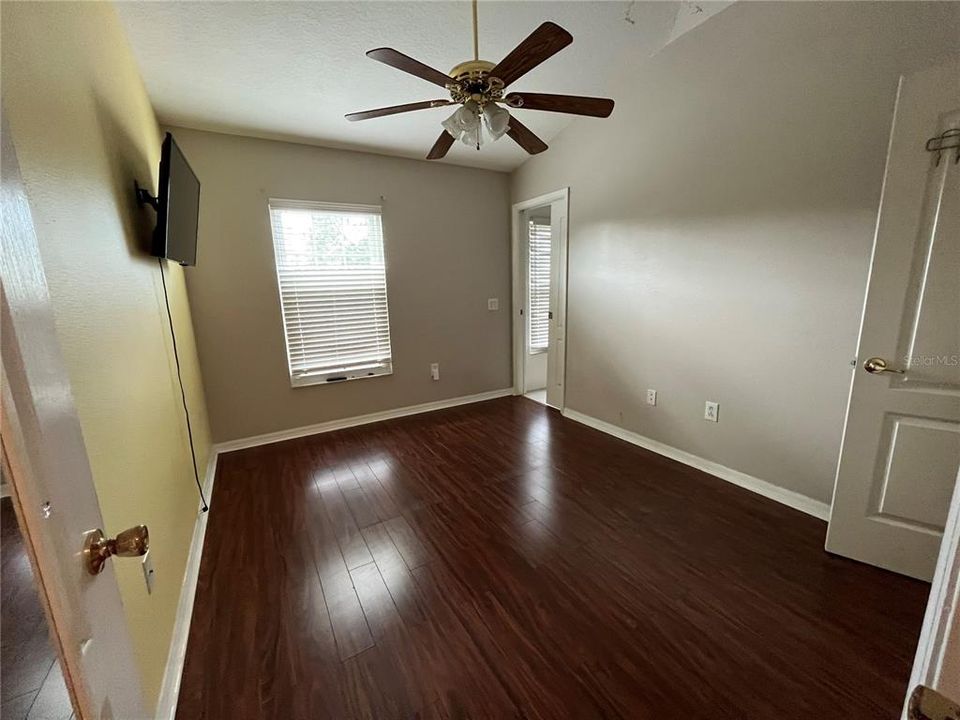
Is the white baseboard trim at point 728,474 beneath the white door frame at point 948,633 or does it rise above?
beneath

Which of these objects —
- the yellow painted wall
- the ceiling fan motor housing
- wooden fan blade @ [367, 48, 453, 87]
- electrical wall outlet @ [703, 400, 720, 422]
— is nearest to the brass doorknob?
the yellow painted wall

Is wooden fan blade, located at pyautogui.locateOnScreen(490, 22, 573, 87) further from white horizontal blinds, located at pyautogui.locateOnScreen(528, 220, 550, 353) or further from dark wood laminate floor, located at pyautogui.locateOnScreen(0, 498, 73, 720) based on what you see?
white horizontal blinds, located at pyautogui.locateOnScreen(528, 220, 550, 353)

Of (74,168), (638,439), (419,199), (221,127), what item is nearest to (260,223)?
(221,127)

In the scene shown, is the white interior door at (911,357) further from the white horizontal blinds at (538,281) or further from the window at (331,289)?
the window at (331,289)

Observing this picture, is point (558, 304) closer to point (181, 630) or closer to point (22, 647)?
point (181, 630)

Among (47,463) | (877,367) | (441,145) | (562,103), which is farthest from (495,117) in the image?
(877,367)

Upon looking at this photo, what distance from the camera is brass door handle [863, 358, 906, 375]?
1568mm

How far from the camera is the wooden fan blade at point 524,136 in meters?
1.93

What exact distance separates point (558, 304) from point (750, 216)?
1675 mm

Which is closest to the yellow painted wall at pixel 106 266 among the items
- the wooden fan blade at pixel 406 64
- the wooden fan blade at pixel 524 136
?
the wooden fan blade at pixel 406 64

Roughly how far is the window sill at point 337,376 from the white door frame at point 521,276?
1.48 metres

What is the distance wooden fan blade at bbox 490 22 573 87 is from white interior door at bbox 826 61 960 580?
53.5 inches

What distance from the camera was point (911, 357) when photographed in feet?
5.06

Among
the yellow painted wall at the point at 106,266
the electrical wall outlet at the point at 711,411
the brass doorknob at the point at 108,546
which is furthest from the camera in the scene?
the electrical wall outlet at the point at 711,411
